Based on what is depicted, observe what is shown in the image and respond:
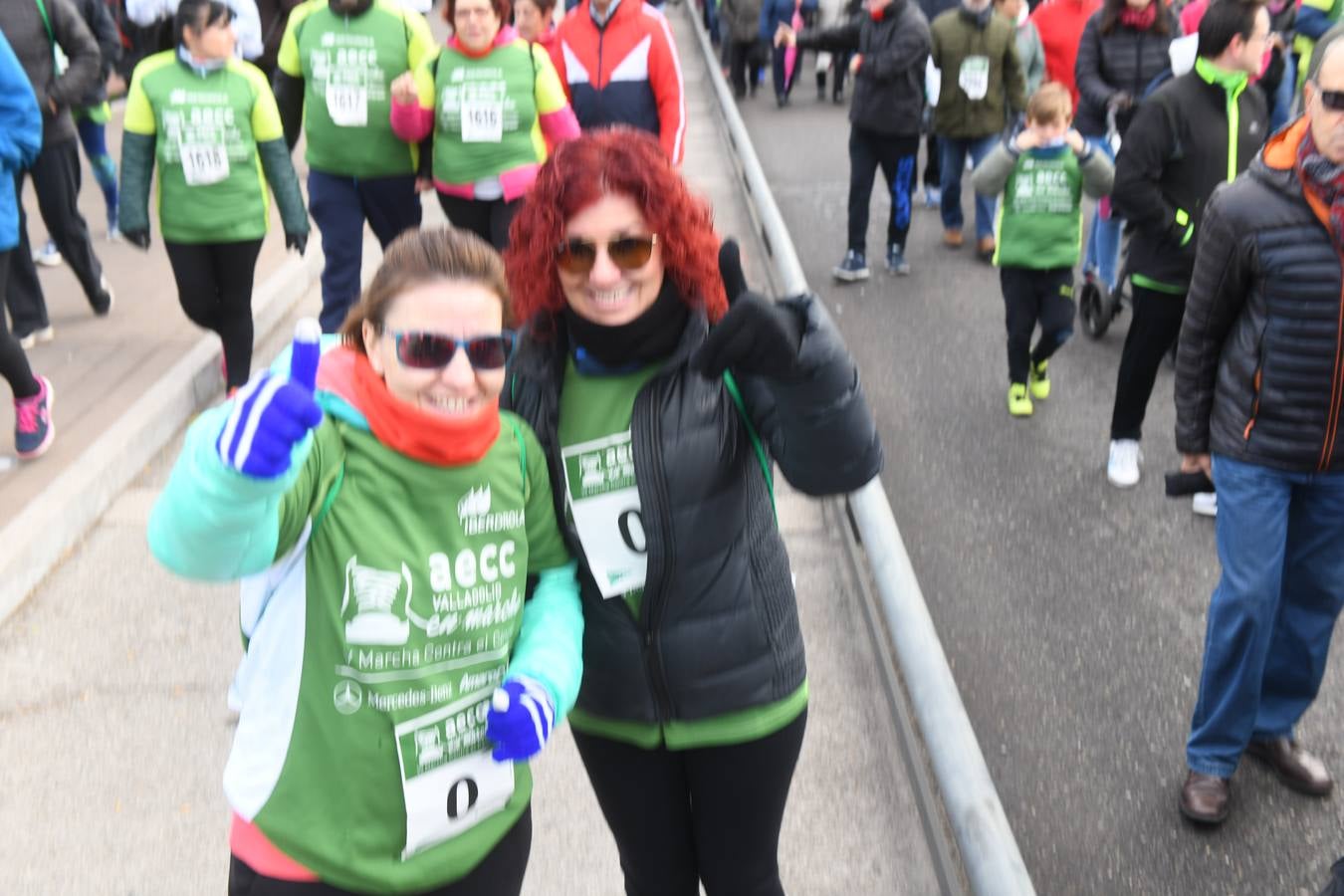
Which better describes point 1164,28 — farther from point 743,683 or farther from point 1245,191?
point 743,683

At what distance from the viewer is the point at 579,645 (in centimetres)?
230

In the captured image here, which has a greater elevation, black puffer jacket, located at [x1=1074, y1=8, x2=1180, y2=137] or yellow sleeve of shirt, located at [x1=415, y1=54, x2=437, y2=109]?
yellow sleeve of shirt, located at [x1=415, y1=54, x2=437, y2=109]

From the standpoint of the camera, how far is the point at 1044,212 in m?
6.52

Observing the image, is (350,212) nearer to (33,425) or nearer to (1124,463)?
(33,425)

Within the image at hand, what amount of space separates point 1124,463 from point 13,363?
15.7 ft

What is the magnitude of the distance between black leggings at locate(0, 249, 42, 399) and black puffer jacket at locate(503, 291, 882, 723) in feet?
12.5

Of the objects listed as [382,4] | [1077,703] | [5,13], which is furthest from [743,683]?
[5,13]

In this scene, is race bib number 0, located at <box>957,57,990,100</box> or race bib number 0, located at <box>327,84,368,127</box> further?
race bib number 0, located at <box>957,57,990,100</box>

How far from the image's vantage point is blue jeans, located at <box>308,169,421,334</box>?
21.1ft

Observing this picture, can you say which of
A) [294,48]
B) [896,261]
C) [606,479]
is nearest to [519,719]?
[606,479]

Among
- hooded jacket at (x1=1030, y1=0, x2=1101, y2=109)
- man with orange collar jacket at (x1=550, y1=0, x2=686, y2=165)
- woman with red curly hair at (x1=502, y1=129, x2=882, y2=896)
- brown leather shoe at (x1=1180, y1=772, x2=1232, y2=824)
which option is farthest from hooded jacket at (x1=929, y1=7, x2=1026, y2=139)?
woman with red curly hair at (x1=502, y1=129, x2=882, y2=896)

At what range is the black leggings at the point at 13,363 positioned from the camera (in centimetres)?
543

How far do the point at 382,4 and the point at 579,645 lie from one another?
472 centimetres

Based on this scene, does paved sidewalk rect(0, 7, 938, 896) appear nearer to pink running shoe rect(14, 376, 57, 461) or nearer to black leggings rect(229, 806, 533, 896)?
pink running shoe rect(14, 376, 57, 461)
